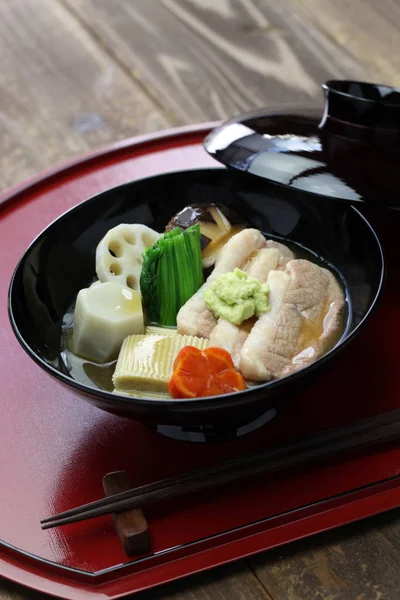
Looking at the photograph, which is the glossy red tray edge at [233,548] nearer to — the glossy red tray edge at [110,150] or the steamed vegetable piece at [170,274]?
the steamed vegetable piece at [170,274]

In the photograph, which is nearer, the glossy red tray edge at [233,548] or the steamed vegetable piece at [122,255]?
the glossy red tray edge at [233,548]

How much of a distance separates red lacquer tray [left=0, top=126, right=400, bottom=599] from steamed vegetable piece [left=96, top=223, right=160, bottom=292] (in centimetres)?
29

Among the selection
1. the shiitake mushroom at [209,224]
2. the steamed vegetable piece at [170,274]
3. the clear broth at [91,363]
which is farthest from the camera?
the shiitake mushroom at [209,224]

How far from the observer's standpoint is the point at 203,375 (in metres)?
1.50


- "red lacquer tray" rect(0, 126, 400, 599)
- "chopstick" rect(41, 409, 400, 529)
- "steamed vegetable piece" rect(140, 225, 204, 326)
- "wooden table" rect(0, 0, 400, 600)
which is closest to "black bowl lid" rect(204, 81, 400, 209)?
"steamed vegetable piece" rect(140, 225, 204, 326)

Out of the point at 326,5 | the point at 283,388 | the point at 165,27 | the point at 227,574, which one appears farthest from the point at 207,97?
the point at 227,574

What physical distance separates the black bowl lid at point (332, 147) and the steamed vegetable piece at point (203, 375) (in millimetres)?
442

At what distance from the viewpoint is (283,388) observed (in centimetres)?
140

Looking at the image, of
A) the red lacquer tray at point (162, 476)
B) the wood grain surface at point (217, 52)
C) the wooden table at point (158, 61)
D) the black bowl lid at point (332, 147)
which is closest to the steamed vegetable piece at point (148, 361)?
the red lacquer tray at point (162, 476)

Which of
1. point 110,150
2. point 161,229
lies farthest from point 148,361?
point 110,150

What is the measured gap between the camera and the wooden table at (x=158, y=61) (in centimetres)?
281

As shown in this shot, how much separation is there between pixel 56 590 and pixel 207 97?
200 cm

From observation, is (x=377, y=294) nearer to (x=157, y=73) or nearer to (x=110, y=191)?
(x=110, y=191)

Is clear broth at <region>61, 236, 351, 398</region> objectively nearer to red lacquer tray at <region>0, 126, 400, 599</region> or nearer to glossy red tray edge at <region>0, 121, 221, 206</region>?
red lacquer tray at <region>0, 126, 400, 599</region>
